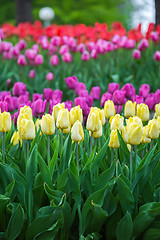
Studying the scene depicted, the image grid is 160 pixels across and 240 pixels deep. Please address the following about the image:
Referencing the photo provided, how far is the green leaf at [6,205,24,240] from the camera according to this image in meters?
1.78

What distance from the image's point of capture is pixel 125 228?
→ 1.81 m

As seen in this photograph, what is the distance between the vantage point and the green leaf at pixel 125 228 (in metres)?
1.78

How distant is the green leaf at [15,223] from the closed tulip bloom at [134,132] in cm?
64

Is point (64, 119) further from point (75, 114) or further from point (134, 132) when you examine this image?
point (134, 132)

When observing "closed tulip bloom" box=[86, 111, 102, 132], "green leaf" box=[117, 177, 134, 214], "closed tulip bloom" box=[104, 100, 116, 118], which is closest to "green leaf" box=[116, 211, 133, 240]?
"green leaf" box=[117, 177, 134, 214]

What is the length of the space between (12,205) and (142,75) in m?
3.65

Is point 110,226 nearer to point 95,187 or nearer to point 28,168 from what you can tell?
point 95,187

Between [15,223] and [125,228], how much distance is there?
546 millimetres

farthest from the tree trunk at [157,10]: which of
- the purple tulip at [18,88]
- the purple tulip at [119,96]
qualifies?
the purple tulip at [119,96]

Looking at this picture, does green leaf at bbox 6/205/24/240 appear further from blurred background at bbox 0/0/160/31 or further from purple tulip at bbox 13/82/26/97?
blurred background at bbox 0/0/160/31

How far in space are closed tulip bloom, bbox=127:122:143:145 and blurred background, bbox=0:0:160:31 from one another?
11138 millimetres

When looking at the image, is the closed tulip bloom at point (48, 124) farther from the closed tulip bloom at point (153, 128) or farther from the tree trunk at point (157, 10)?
the tree trunk at point (157, 10)

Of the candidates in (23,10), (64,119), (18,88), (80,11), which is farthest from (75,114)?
(80,11)

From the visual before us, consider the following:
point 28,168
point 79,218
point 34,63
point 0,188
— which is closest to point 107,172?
point 79,218
